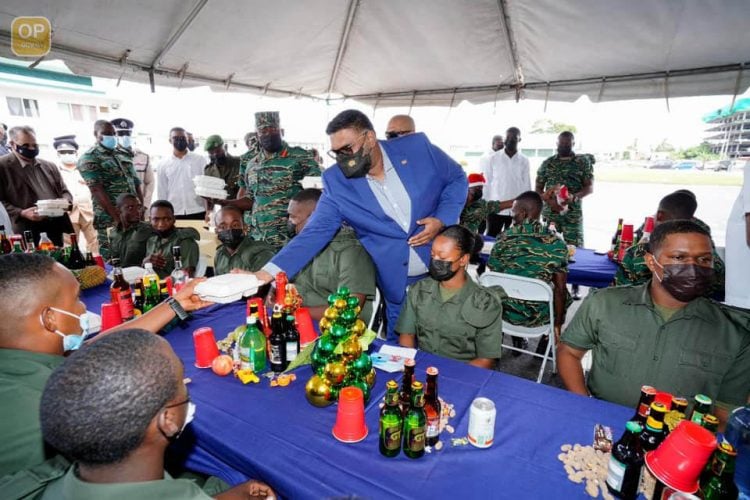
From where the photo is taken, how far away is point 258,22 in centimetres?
486

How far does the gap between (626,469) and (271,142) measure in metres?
4.13

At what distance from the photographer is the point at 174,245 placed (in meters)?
3.85

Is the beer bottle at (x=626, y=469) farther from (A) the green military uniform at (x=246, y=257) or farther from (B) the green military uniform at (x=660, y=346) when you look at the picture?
(A) the green military uniform at (x=246, y=257)

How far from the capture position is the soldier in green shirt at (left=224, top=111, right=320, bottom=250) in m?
4.20

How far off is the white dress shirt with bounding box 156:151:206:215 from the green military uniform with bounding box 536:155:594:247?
244 inches

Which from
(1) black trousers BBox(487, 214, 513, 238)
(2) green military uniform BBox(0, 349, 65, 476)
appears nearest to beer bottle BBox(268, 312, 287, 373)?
(2) green military uniform BBox(0, 349, 65, 476)

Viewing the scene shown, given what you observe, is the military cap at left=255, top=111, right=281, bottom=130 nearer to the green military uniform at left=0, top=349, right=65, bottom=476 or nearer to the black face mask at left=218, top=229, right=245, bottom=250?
the black face mask at left=218, top=229, right=245, bottom=250

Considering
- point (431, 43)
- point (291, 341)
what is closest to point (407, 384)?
point (291, 341)

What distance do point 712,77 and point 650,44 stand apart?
102 centimetres

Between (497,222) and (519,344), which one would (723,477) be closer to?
(519,344)

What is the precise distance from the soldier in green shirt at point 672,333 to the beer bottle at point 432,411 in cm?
115

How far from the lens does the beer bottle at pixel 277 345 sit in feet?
6.07

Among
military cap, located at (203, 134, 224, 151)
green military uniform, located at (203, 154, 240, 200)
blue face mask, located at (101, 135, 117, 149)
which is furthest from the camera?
green military uniform, located at (203, 154, 240, 200)

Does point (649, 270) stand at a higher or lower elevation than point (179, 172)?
lower
